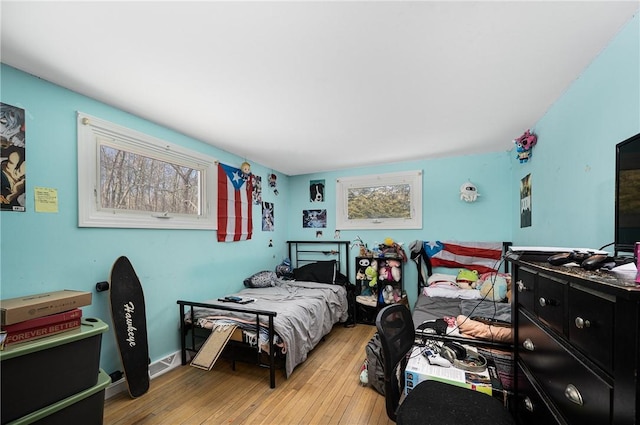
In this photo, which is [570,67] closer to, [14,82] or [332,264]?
[332,264]

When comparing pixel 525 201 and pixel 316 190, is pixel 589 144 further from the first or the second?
pixel 316 190

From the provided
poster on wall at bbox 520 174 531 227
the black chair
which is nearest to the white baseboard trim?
the black chair

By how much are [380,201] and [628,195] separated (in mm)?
3001

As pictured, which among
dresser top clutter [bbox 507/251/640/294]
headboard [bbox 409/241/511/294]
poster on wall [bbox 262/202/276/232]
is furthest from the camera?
poster on wall [bbox 262/202/276/232]

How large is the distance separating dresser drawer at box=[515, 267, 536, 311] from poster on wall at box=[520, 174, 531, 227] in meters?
1.71

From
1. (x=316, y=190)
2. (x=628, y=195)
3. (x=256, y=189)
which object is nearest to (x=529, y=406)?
(x=628, y=195)

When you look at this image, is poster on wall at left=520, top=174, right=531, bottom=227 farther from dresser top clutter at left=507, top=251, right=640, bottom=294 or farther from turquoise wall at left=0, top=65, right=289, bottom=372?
turquoise wall at left=0, top=65, right=289, bottom=372

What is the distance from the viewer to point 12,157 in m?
1.59

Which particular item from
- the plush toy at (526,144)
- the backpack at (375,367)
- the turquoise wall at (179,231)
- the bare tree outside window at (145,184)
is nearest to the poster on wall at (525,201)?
the turquoise wall at (179,231)

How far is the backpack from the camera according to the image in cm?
210

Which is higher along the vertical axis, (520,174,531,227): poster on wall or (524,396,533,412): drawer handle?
(520,174,531,227): poster on wall

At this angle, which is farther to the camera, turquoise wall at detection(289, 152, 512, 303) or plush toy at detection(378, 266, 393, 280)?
plush toy at detection(378, 266, 393, 280)

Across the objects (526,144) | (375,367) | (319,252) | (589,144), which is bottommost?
(375,367)

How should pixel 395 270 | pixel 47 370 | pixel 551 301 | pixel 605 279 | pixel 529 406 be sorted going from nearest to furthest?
1. pixel 605 279
2. pixel 551 301
3. pixel 529 406
4. pixel 47 370
5. pixel 395 270
